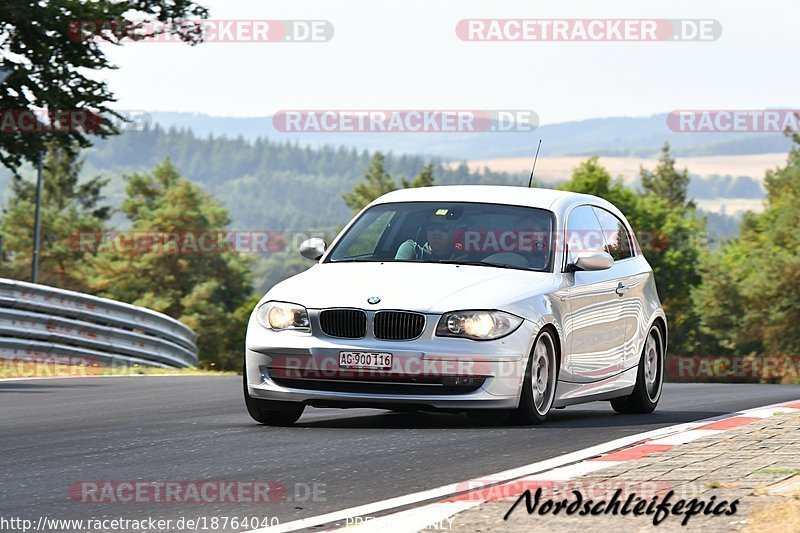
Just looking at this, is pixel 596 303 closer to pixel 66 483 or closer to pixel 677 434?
pixel 677 434

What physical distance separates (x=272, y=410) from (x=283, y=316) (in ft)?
2.41

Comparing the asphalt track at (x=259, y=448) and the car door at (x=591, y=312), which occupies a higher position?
the car door at (x=591, y=312)

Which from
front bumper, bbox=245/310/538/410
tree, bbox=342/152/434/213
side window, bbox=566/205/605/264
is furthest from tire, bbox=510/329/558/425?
tree, bbox=342/152/434/213

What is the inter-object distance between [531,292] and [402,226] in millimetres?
1391

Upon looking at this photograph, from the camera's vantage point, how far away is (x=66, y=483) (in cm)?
731

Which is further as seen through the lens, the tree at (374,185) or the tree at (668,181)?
the tree at (668,181)

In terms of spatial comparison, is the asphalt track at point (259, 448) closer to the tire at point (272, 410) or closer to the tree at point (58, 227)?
the tire at point (272, 410)

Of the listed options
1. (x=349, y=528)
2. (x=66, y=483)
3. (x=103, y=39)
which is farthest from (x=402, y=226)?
(x=103, y=39)

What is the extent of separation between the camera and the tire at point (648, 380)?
1224 cm

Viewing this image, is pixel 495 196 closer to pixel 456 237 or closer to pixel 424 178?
pixel 456 237

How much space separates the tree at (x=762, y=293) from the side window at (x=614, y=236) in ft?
198

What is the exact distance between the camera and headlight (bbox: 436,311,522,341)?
9.77 m

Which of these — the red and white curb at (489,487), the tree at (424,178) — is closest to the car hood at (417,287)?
the red and white curb at (489,487)

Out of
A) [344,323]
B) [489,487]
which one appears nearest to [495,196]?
[344,323]
